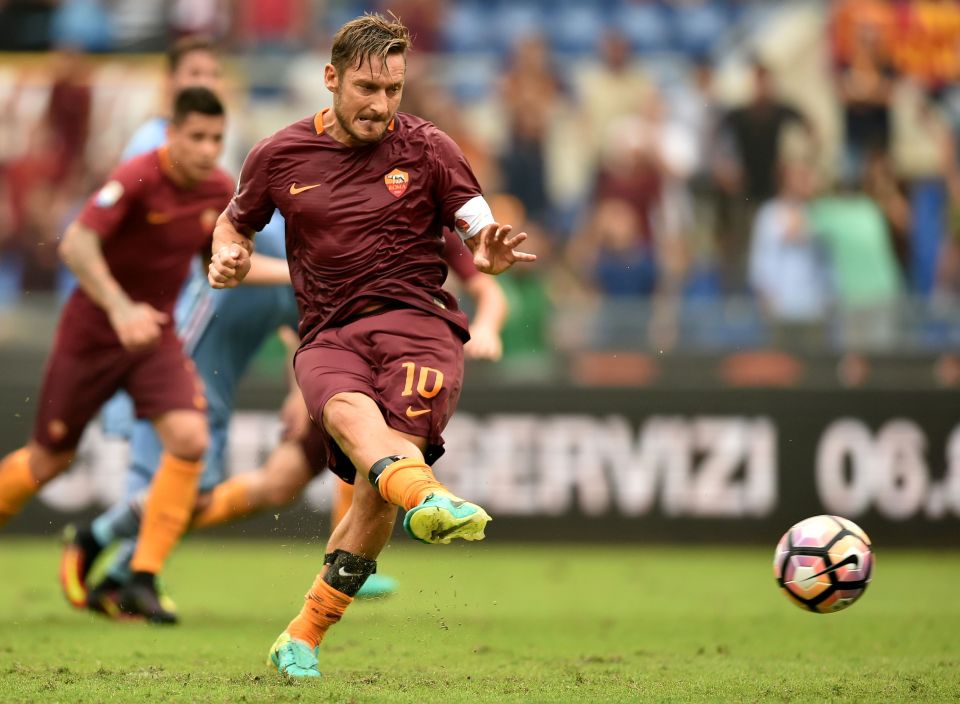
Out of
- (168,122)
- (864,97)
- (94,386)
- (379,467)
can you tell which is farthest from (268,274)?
(864,97)

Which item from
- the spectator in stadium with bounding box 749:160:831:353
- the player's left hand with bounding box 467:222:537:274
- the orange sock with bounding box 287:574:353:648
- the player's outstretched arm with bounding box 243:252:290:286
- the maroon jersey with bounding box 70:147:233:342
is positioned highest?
the spectator in stadium with bounding box 749:160:831:353

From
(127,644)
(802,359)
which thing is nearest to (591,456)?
(802,359)

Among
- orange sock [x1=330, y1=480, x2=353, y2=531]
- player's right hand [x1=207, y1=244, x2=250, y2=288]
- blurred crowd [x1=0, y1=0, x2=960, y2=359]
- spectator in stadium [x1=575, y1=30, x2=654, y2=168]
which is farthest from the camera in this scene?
spectator in stadium [x1=575, y1=30, x2=654, y2=168]

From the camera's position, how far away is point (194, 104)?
304 inches

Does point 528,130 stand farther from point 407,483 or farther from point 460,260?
point 407,483

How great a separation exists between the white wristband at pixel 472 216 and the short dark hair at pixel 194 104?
2.29 metres

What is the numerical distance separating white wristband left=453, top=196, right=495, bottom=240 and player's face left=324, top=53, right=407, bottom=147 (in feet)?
1.40

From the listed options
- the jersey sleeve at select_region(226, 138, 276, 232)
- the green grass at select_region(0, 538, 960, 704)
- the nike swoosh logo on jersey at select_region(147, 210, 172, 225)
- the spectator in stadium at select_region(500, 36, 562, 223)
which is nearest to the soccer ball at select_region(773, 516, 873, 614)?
the green grass at select_region(0, 538, 960, 704)

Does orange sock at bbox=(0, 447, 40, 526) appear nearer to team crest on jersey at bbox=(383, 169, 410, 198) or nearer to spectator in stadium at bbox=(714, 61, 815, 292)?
team crest on jersey at bbox=(383, 169, 410, 198)

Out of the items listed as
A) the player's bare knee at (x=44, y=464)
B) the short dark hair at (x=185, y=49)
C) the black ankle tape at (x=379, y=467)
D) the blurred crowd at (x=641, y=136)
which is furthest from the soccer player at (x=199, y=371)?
the blurred crowd at (x=641, y=136)

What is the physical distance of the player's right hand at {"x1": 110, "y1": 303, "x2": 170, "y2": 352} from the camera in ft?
24.0

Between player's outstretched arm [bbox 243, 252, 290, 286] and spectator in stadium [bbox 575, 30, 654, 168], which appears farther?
spectator in stadium [bbox 575, 30, 654, 168]

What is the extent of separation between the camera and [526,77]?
14.8 m

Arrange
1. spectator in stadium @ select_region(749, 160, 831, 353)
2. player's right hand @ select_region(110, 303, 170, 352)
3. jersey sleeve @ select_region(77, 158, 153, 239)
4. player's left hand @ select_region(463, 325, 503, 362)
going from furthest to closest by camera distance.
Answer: spectator in stadium @ select_region(749, 160, 831, 353), jersey sleeve @ select_region(77, 158, 153, 239), player's right hand @ select_region(110, 303, 170, 352), player's left hand @ select_region(463, 325, 503, 362)
